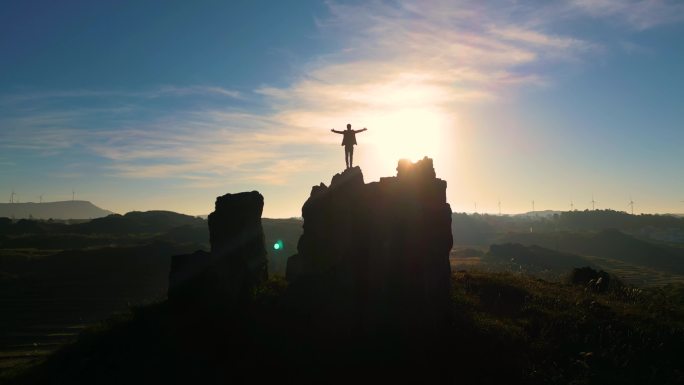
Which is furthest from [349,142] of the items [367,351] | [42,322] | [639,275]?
[639,275]

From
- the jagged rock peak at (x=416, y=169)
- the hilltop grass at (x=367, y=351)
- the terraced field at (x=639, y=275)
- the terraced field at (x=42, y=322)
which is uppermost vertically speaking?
the jagged rock peak at (x=416, y=169)

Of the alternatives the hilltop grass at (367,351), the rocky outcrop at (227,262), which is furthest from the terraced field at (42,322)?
the hilltop grass at (367,351)

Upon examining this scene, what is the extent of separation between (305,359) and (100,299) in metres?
49.7

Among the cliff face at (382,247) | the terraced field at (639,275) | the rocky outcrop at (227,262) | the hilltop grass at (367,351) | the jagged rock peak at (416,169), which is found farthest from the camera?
the terraced field at (639,275)

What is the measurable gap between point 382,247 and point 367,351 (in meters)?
4.32

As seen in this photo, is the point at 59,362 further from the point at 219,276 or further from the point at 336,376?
the point at 336,376

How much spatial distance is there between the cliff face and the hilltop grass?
1201mm

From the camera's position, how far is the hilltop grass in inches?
602

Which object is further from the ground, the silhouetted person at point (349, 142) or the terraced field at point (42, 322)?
the silhouetted person at point (349, 142)

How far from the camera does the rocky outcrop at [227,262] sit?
19.4 m

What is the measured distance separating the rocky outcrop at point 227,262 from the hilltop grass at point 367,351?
105 cm

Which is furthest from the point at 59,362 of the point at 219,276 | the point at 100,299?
the point at 100,299

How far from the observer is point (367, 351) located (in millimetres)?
16391

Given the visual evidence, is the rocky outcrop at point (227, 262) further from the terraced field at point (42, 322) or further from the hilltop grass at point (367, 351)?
the terraced field at point (42, 322)
